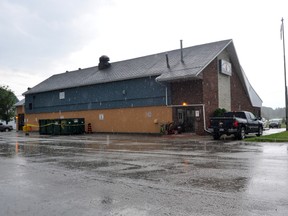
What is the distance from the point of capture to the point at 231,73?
3209 centimetres

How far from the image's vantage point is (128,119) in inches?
1272

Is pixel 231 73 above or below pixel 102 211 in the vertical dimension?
above

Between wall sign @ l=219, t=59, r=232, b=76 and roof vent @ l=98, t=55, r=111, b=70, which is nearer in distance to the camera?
wall sign @ l=219, t=59, r=232, b=76

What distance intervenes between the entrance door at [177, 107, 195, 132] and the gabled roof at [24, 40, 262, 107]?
3.21m

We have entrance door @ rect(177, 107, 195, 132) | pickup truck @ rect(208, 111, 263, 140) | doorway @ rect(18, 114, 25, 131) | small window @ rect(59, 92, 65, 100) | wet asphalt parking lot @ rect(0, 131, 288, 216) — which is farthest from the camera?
doorway @ rect(18, 114, 25, 131)

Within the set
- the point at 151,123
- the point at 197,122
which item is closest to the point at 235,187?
the point at 197,122

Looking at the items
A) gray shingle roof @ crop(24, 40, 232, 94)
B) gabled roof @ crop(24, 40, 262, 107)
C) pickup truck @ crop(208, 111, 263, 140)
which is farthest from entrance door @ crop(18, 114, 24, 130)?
pickup truck @ crop(208, 111, 263, 140)

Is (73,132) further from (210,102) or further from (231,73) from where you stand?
(231,73)

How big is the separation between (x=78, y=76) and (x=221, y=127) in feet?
80.9

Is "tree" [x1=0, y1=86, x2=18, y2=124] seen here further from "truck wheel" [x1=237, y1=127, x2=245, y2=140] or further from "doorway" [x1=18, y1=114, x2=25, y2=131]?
"truck wheel" [x1=237, y1=127, x2=245, y2=140]

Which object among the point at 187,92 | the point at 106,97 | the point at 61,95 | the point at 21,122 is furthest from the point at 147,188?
the point at 21,122

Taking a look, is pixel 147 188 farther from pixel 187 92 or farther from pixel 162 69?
pixel 162 69

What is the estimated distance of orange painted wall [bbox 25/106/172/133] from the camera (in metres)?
29.4

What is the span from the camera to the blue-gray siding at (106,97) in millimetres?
30261
